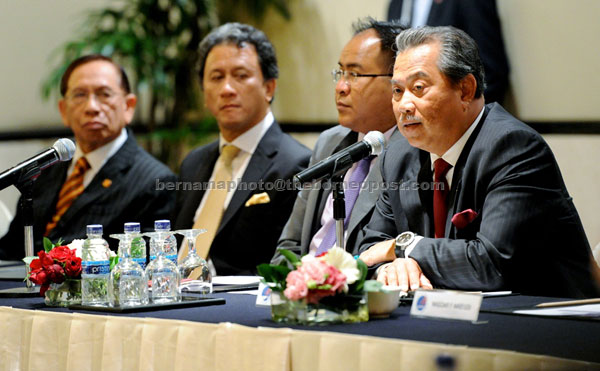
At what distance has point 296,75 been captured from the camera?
20.9 feet

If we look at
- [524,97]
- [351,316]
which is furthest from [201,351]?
[524,97]

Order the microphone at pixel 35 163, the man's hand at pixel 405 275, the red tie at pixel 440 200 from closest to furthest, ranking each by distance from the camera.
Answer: the man's hand at pixel 405 275, the red tie at pixel 440 200, the microphone at pixel 35 163

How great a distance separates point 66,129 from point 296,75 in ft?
5.89

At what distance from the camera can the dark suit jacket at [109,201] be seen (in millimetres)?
4172

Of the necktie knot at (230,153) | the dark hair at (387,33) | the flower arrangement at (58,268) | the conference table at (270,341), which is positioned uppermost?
the dark hair at (387,33)

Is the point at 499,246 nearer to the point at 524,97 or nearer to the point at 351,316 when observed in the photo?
the point at 351,316

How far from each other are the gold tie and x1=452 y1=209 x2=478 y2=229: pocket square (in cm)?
141

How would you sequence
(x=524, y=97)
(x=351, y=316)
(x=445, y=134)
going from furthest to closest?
(x=524, y=97) → (x=445, y=134) → (x=351, y=316)

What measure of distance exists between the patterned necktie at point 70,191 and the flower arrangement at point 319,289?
2349mm

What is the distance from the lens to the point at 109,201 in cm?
421

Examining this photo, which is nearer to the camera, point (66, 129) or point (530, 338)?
point (530, 338)

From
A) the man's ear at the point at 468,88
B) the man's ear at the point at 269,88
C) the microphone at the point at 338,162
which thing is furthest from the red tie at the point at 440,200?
the man's ear at the point at 269,88

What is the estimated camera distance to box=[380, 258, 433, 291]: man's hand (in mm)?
→ 2545

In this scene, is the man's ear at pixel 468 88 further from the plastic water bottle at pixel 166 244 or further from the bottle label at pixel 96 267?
the bottle label at pixel 96 267
